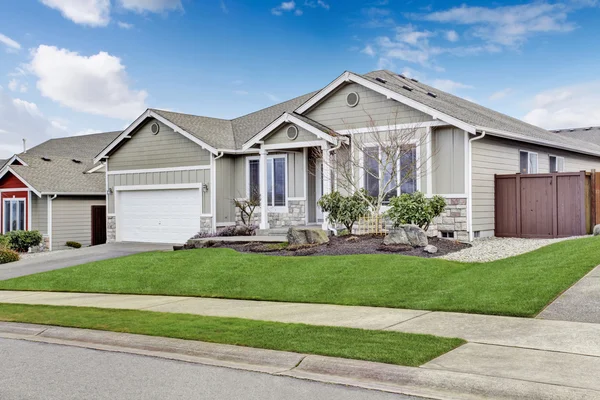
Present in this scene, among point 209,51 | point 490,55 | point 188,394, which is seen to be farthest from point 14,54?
point 188,394

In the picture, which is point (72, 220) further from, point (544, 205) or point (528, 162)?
point (544, 205)

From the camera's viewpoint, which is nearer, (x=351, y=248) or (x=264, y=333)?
(x=264, y=333)

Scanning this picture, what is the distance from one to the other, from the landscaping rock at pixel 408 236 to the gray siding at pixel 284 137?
5.69m

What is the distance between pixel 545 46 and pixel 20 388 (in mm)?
23306

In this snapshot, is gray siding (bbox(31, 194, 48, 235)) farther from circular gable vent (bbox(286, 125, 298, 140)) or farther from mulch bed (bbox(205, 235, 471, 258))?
mulch bed (bbox(205, 235, 471, 258))

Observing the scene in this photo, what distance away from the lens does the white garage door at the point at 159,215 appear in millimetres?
24281

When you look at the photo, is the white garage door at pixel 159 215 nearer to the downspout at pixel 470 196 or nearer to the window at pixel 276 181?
the window at pixel 276 181

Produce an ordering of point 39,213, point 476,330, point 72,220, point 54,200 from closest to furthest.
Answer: point 476,330
point 54,200
point 39,213
point 72,220

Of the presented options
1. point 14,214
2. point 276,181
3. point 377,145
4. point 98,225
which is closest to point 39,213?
point 14,214

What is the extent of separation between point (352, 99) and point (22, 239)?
16235mm

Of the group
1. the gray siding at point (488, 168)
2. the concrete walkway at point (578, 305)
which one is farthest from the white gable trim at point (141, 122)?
the concrete walkway at point (578, 305)

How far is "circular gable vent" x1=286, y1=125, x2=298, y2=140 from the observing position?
2077cm

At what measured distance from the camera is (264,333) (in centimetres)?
816

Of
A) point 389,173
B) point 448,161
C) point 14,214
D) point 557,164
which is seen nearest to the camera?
point 448,161
